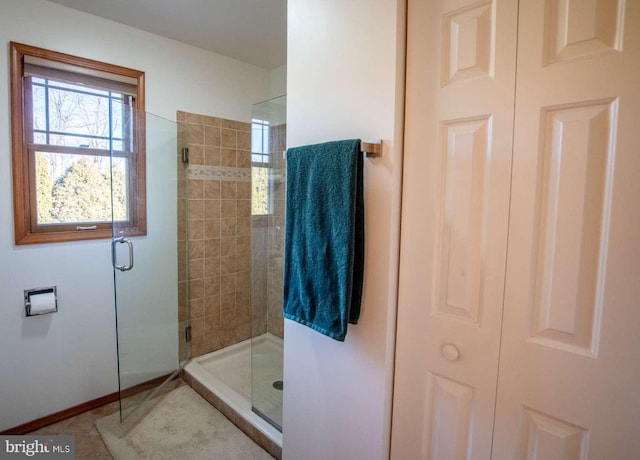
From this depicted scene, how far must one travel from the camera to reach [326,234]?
1.21 meters

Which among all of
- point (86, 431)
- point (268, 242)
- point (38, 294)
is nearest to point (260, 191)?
point (268, 242)

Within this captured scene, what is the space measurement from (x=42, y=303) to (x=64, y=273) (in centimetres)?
21

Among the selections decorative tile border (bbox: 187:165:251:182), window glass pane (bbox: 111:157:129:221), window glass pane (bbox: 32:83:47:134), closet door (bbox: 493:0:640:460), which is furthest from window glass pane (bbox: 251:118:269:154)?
closet door (bbox: 493:0:640:460)

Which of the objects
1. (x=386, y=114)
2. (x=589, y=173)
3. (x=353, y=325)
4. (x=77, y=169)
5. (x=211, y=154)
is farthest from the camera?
(x=211, y=154)

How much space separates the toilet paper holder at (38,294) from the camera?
190 cm

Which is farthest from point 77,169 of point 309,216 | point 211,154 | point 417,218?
point 417,218

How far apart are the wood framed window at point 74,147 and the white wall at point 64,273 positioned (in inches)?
2.2

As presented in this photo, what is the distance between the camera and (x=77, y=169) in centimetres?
206

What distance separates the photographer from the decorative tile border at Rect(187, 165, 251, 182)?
258cm

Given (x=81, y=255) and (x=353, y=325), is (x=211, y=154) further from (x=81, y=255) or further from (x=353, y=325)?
(x=353, y=325)

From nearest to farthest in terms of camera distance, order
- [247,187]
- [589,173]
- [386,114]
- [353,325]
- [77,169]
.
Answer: [589,173] → [386,114] → [353,325] → [77,169] → [247,187]

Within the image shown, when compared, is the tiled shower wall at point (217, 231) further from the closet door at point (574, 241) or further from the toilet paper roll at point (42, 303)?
the closet door at point (574, 241)

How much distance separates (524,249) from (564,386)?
371 millimetres

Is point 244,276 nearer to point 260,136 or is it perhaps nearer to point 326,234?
point 260,136
